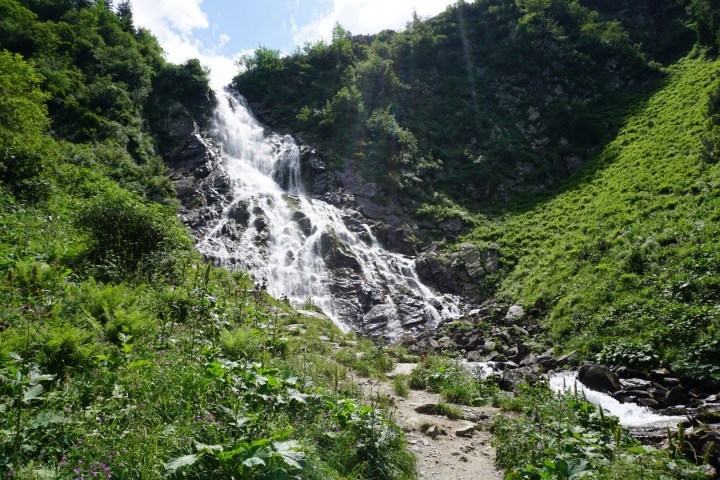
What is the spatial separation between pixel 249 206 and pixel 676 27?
1667 inches

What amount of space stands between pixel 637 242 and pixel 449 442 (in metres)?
13.1

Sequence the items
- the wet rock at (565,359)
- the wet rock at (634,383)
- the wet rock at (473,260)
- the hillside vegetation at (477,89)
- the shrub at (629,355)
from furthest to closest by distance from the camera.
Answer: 1. the hillside vegetation at (477,89)
2. the wet rock at (473,260)
3. the wet rock at (565,359)
4. the shrub at (629,355)
5. the wet rock at (634,383)

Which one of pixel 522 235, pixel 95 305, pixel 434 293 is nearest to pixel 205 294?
pixel 95 305

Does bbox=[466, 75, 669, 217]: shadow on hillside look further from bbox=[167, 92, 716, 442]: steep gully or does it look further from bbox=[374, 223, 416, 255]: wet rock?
bbox=[167, 92, 716, 442]: steep gully

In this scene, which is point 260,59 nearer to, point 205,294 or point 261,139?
point 261,139

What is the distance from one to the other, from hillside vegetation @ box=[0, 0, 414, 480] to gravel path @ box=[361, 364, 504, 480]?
0.86 metres

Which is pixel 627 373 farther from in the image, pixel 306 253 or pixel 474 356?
pixel 306 253

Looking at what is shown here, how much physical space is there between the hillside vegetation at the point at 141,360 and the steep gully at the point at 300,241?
6128 millimetres

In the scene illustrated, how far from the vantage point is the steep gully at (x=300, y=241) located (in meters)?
19.7

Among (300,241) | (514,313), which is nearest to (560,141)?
(514,313)

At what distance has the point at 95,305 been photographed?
6.54 metres

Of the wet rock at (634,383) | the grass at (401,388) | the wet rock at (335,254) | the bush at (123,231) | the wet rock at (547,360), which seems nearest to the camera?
the grass at (401,388)

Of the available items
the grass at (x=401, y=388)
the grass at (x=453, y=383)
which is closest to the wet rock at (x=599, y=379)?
the grass at (x=453, y=383)

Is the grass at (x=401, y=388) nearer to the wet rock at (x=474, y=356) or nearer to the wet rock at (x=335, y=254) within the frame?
the wet rock at (x=474, y=356)
